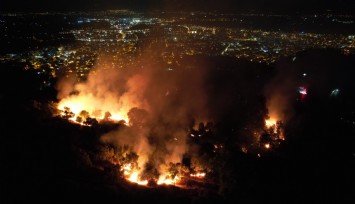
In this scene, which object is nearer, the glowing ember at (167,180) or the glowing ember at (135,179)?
the glowing ember at (135,179)

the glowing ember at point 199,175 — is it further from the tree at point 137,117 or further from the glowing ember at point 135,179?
the tree at point 137,117

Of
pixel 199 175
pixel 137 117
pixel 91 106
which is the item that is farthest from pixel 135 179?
pixel 91 106

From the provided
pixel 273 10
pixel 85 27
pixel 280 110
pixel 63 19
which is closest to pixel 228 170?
pixel 280 110

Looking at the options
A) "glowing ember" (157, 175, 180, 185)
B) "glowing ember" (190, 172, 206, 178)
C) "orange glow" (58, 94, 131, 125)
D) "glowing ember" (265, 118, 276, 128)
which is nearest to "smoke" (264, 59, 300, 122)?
"glowing ember" (265, 118, 276, 128)

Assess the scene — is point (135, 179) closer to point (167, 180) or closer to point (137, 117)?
point (167, 180)

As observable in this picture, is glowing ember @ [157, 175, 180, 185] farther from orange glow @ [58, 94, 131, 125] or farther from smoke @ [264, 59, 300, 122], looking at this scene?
smoke @ [264, 59, 300, 122]

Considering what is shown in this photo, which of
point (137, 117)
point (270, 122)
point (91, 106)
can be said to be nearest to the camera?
point (137, 117)

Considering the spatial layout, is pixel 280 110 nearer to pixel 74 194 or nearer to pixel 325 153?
pixel 325 153

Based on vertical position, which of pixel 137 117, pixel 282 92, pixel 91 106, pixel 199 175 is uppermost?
pixel 282 92

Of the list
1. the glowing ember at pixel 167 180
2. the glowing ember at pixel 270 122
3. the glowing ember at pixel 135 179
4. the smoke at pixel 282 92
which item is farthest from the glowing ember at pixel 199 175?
the smoke at pixel 282 92

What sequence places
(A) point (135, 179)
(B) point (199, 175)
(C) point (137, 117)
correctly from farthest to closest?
(C) point (137, 117) → (B) point (199, 175) → (A) point (135, 179)

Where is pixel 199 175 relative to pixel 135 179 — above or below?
above

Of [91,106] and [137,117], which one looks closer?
[137,117]
